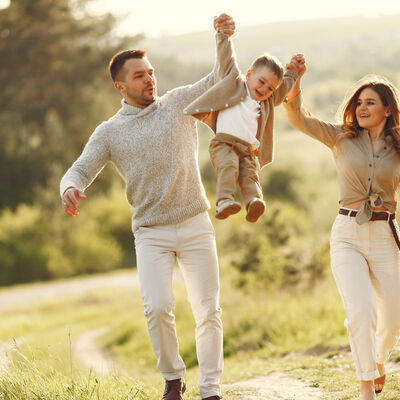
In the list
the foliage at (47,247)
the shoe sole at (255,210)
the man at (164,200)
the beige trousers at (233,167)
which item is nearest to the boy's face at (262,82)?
the man at (164,200)

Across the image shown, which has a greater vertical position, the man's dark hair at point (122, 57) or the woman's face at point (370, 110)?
the man's dark hair at point (122, 57)

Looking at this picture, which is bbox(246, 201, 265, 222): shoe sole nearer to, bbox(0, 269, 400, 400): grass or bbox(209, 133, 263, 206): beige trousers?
bbox(209, 133, 263, 206): beige trousers

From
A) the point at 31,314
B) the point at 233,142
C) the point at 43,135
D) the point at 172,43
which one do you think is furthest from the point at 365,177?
the point at 172,43

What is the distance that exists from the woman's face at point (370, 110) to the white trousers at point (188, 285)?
1254 mm

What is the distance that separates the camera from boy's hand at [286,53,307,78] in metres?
4.42

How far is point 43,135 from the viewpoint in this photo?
101 ft

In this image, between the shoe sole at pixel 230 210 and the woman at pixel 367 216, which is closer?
the shoe sole at pixel 230 210

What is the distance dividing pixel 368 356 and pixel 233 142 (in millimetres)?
1580

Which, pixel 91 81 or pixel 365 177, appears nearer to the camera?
pixel 365 177

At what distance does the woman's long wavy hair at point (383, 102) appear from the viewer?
4398 mm

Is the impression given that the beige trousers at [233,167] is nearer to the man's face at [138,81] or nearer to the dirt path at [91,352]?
the man's face at [138,81]

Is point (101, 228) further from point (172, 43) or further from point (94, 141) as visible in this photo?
point (172, 43)

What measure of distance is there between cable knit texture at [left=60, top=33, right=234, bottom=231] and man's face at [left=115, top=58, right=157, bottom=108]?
0.21 ft

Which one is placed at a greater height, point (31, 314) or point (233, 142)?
point (233, 142)
